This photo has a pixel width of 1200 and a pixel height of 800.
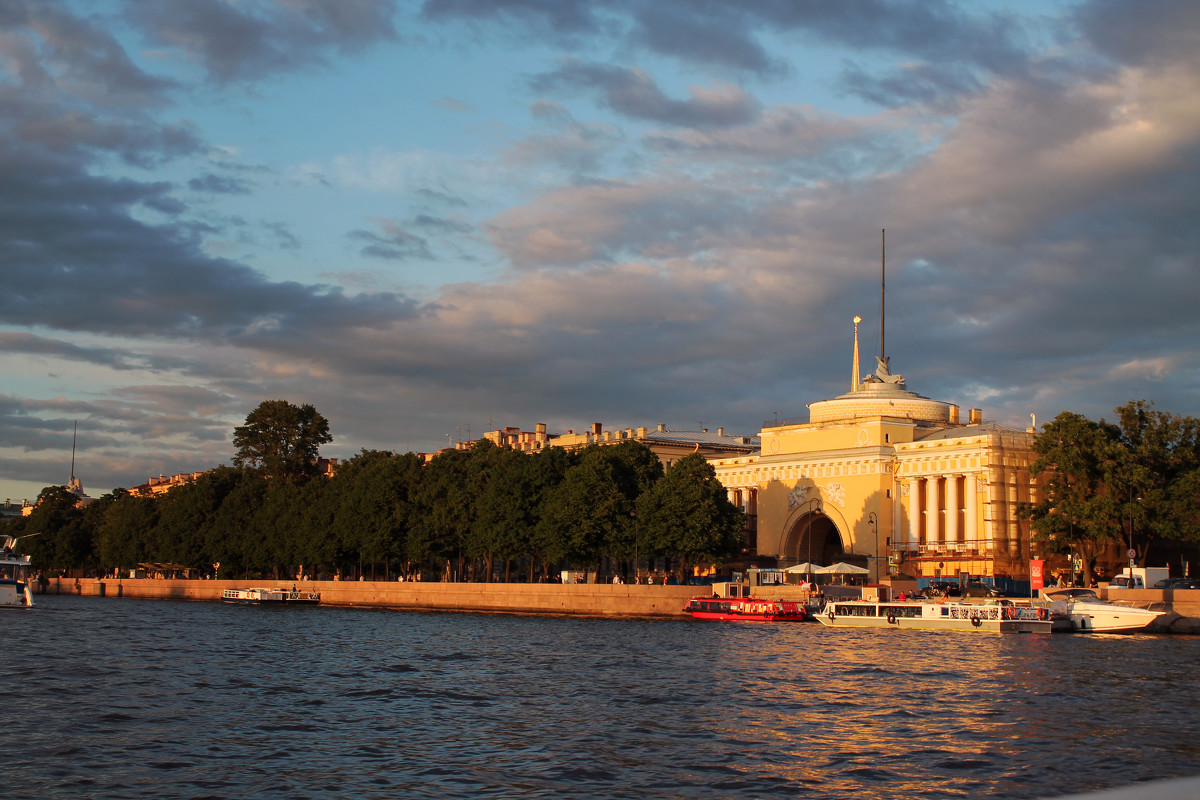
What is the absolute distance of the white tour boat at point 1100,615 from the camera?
52.1 meters

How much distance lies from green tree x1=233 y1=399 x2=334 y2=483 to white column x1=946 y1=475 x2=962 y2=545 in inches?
2108

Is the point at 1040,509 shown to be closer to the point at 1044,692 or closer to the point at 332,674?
the point at 1044,692

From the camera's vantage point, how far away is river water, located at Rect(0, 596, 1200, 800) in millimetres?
19562

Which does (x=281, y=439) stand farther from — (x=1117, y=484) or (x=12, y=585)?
(x=1117, y=484)

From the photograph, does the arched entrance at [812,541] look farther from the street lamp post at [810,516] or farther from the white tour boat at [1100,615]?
the white tour boat at [1100,615]

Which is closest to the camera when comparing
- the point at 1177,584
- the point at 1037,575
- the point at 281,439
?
the point at 1177,584

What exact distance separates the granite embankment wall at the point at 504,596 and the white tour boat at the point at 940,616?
9367mm

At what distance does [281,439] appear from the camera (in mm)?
106812

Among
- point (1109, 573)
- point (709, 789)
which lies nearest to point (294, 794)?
point (709, 789)

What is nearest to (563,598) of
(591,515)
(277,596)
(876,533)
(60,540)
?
(591,515)

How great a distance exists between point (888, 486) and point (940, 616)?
2545 centimetres

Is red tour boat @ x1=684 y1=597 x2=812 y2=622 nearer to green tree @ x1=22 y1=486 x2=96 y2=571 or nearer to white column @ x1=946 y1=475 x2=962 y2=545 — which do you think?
white column @ x1=946 y1=475 x2=962 y2=545

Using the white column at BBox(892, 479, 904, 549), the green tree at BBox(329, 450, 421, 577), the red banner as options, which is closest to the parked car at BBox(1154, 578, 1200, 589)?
the red banner

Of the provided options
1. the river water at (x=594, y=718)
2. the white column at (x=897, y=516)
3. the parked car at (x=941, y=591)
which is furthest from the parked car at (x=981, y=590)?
the river water at (x=594, y=718)
